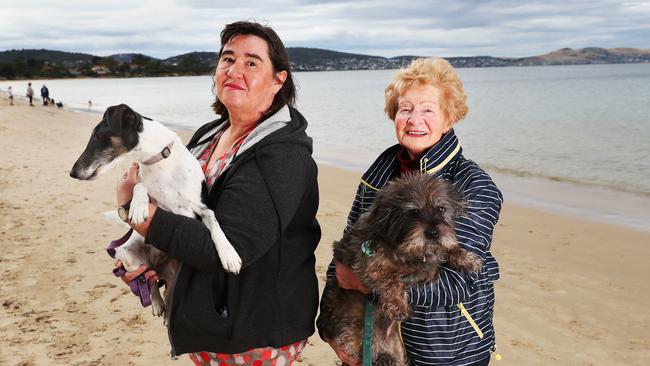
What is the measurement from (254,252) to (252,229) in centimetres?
11

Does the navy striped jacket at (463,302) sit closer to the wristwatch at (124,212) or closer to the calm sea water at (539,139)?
the wristwatch at (124,212)

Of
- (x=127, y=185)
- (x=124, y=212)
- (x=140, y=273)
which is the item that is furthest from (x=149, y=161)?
(x=140, y=273)

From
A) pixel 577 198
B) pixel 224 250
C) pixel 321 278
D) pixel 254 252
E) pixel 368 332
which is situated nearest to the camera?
pixel 224 250

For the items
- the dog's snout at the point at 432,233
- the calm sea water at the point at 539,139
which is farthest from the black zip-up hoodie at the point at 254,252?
the calm sea water at the point at 539,139

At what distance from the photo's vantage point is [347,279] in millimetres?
3080

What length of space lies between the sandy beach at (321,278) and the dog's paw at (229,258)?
3111 millimetres

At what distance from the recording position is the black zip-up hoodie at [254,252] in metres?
2.51

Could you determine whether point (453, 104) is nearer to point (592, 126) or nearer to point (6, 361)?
point (6, 361)

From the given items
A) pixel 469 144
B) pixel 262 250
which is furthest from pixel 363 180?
pixel 469 144

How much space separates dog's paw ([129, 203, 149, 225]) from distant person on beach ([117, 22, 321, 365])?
3 cm

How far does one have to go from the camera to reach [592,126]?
29.0m

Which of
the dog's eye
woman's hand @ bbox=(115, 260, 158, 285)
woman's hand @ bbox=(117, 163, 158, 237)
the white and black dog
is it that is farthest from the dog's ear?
the dog's eye

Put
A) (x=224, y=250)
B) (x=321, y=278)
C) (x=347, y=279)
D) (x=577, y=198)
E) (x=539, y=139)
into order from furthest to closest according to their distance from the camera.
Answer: (x=539, y=139) → (x=577, y=198) → (x=321, y=278) → (x=347, y=279) → (x=224, y=250)

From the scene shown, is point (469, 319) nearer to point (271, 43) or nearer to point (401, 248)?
point (401, 248)
